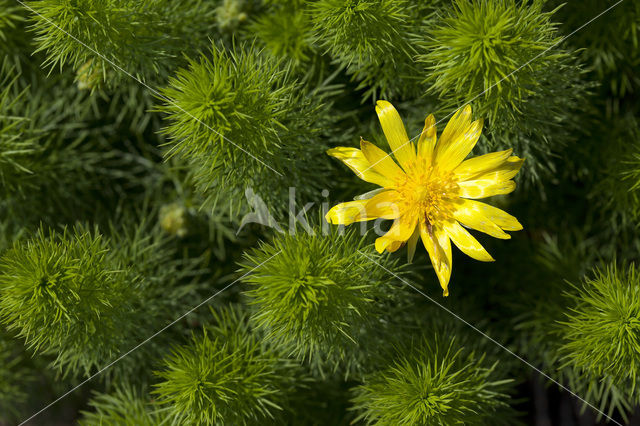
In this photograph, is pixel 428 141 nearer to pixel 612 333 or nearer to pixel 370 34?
pixel 370 34

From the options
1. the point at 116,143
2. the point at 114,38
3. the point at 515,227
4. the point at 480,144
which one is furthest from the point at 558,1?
the point at 116,143

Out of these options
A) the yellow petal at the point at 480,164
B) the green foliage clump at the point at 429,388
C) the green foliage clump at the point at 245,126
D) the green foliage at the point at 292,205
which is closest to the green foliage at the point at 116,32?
the green foliage at the point at 292,205

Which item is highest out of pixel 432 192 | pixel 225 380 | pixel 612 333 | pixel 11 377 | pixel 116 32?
pixel 116 32

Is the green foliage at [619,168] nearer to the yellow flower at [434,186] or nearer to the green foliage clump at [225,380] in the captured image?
the yellow flower at [434,186]

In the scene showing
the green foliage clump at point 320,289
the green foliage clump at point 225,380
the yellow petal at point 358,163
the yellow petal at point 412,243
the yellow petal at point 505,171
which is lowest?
the green foliage clump at point 225,380

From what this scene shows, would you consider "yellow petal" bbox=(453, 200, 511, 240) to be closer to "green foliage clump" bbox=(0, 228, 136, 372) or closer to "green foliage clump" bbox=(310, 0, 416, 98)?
"green foliage clump" bbox=(310, 0, 416, 98)

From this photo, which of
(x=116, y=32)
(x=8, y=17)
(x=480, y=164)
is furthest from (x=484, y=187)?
(x=8, y=17)

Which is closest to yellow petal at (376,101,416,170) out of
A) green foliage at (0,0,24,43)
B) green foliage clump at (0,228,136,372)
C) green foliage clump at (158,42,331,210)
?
green foliage clump at (158,42,331,210)
